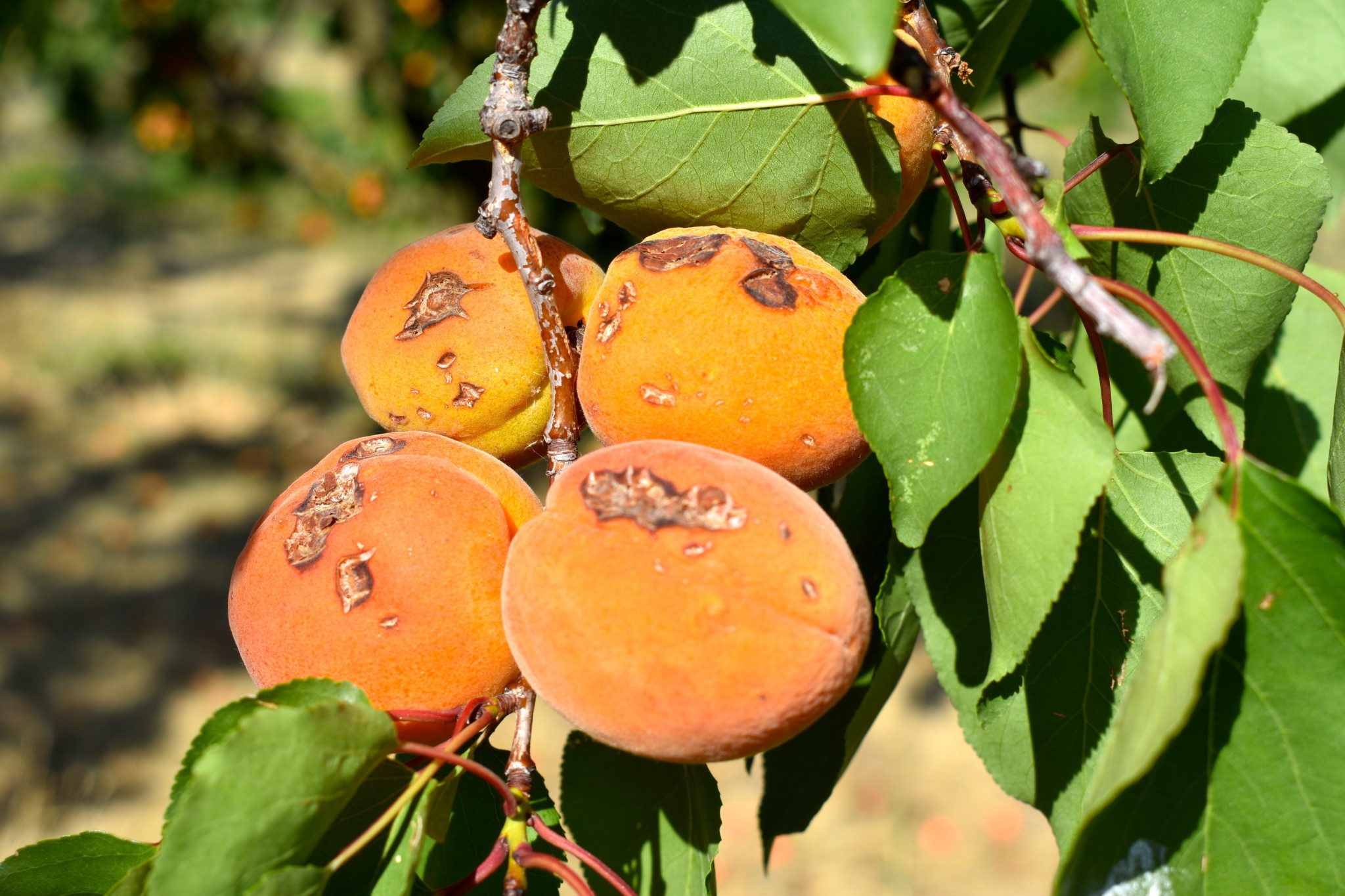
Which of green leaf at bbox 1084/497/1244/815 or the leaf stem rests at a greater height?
the leaf stem

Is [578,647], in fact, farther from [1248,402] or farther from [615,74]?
[1248,402]

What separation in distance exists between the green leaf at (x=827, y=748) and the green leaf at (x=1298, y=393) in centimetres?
53

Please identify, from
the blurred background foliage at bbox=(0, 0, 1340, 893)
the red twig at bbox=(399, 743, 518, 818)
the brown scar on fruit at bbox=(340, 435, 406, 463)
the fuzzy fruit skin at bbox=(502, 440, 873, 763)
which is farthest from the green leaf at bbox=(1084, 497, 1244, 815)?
the brown scar on fruit at bbox=(340, 435, 406, 463)

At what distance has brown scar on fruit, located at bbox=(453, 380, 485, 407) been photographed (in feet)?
3.10

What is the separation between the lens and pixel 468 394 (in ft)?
3.11

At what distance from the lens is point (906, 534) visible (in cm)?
74

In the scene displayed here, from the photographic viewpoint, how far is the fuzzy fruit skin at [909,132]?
35.4 inches

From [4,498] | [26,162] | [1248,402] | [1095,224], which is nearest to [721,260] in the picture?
[1095,224]

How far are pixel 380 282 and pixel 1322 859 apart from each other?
923 millimetres

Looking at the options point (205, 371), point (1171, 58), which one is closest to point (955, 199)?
point (1171, 58)

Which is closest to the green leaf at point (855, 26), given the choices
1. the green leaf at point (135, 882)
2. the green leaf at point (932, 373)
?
the green leaf at point (932, 373)

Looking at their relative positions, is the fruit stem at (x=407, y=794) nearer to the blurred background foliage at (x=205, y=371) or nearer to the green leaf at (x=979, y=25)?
the blurred background foliage at (x=205, y=371)

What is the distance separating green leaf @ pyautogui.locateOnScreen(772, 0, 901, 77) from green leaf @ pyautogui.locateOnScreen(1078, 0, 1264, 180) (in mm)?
283

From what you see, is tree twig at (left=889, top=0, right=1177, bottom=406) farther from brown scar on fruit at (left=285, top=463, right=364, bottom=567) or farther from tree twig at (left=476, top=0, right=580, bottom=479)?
brown scar on fruit at (left=285, top=463, right=364, bottom=567)
